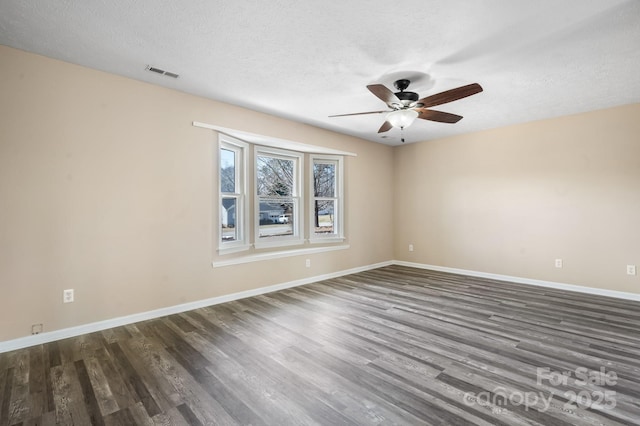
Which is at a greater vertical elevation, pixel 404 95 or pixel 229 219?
pixel 404 95

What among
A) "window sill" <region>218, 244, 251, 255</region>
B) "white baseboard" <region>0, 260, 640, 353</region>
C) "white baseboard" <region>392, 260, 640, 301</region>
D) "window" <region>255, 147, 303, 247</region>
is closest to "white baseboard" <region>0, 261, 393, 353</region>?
"white baseboard" <region>0, 260, 640, 353</region>

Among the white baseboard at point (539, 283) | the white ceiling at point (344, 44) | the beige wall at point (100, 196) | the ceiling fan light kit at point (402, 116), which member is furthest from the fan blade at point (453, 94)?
the white baseboard at point (539, 283)

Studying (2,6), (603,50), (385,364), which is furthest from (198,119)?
(603,50)

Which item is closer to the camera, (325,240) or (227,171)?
(227,171)

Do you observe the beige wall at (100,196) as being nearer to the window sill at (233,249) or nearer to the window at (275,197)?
the window sill at (233,249)

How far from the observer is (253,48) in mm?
2627

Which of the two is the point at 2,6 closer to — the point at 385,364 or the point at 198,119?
the point at 198,119

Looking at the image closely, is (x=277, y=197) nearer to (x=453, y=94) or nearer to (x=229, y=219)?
(x=229, y=219)

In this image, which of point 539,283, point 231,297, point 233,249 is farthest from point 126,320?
point 539,283

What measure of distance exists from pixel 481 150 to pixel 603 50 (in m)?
2.77

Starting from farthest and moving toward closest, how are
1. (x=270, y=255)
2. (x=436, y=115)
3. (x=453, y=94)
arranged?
(x=270, y=255) → (x=436, y=115) → (x=453, y=94)

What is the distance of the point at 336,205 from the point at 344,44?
133 inches

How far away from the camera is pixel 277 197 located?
193 inches

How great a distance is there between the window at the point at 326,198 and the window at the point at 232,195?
4.35 ft
